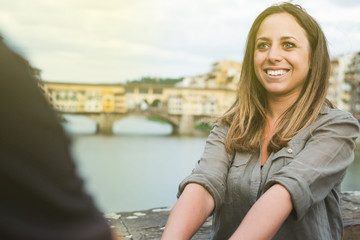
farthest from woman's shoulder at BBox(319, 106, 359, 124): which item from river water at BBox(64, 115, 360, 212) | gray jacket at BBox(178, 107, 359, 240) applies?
river water at BBox(64, 115, 360, 212)

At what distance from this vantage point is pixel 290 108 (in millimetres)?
1036

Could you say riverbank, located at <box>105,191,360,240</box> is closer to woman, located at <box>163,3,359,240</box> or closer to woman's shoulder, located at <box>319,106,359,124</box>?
woman, located at <box>163,3,359,240</box>

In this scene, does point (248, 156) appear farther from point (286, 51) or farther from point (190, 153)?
point (190, 153)

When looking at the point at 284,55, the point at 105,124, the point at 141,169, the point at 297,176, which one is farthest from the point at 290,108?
the point at 105,124

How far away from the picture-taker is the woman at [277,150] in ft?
2.72

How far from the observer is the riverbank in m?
1.37

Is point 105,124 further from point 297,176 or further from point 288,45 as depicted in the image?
point 297,176

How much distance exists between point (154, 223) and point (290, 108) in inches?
27.4

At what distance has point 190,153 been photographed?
57.8 feet

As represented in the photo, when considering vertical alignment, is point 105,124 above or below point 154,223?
below

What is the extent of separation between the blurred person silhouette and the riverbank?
3.32ft

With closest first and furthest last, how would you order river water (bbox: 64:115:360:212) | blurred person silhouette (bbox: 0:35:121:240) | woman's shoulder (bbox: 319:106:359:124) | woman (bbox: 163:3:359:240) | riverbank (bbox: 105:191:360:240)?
blurred person silhouette (bbox: 0:35:121:240) → woman (bbox: 163:3:359:240) → woman's shoulder (bbox: 319:106:359:124) → riverbank (bbox: 105:191:360:240) → river water (bbox: 64:115:360:212)

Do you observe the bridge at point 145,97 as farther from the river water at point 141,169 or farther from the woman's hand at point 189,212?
the woman's hand at point 189,212

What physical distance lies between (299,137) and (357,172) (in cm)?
1121
